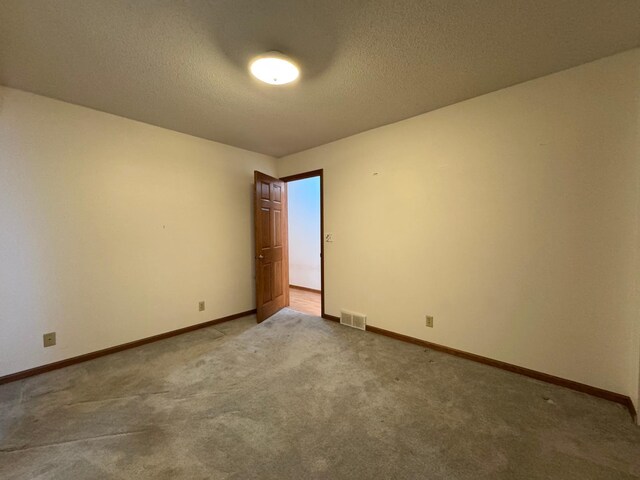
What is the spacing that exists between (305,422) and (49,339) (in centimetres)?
247

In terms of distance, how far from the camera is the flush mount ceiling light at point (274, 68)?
5.97 feet

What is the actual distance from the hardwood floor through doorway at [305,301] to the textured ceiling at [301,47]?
290 cm

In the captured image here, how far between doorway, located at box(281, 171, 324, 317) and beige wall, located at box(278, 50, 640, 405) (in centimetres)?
241

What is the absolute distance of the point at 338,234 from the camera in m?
3.60

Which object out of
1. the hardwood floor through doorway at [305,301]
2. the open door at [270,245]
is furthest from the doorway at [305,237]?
the open door at [270,245]

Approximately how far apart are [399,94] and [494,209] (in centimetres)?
133

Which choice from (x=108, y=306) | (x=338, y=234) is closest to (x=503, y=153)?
(x=338, y=234)

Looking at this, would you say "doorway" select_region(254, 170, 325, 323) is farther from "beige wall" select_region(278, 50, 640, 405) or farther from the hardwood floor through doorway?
"beige wall" select_region(278, 50, 640, 405)

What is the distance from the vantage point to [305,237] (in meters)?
5.95

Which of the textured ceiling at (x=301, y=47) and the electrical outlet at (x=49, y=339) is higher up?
the textured ceiling at (x=301, y=47)

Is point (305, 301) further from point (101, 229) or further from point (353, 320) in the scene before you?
point (101, 229)

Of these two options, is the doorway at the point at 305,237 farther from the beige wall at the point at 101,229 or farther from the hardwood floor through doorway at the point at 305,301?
the beige wall at the point at 101,229

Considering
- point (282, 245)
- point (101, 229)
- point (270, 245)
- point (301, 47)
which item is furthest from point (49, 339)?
point (301, 47)

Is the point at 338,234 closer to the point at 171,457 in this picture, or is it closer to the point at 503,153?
the point at 503,153
